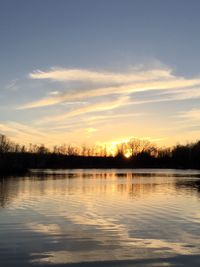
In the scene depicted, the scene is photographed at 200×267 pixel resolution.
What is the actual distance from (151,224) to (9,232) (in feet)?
23.9

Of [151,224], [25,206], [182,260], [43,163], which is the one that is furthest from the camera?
[43,163]

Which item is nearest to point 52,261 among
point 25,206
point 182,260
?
point 182,260

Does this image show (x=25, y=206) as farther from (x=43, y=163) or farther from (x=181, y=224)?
(x=43, y=163)

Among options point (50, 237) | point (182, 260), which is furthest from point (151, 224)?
point (182, 260)

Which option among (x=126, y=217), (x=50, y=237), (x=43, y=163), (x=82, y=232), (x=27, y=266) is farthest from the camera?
(x=43, y=163)

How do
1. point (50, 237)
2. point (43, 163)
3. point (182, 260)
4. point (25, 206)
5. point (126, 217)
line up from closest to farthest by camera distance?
point (182, 260), point (50, 237), point (126, 217), point (25, 206), point (43, 163)

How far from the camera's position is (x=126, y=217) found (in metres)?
25.0

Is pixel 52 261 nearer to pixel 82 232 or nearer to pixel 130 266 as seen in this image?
pixel 130 266

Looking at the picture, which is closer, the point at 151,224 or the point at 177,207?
the point at 151,224

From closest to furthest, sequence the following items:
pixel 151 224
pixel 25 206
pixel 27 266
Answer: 1. pixel 27 266
2. pixel 151 224
3. pixel 25 206

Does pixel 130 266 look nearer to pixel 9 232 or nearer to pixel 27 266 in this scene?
pixel 27 266

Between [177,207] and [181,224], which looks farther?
[177,207]

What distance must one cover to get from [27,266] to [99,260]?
2346mm

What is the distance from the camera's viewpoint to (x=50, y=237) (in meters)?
18.3
